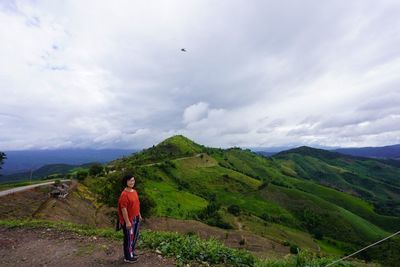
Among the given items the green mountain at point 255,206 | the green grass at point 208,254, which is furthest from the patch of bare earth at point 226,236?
the green grass at point 208,254

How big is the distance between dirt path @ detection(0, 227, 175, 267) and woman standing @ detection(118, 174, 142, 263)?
0.47 metres

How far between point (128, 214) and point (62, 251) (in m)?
4.17

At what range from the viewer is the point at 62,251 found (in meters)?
13.1

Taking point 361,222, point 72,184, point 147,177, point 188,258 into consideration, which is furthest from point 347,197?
point 188,258

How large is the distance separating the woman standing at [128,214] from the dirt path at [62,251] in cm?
47

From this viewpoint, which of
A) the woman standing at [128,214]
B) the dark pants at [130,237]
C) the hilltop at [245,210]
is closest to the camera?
the woman standing at [128,214]

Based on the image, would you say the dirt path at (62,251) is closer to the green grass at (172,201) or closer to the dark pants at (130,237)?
the dark pants at (130,237)

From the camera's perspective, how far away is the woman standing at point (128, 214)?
34.9ft

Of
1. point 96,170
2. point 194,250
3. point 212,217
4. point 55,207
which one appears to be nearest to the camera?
point 194,250

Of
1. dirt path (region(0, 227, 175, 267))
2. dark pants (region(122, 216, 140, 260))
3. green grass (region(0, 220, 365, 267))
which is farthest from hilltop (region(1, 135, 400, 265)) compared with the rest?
dark pants (region(122, 216, 140, 260))

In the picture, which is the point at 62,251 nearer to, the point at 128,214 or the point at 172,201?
the point at 128,214

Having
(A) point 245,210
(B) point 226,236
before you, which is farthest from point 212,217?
(A) point 245,210

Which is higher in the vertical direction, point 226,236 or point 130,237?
point 130,237

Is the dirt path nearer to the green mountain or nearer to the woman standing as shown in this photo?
the woman standing
